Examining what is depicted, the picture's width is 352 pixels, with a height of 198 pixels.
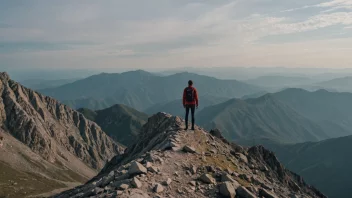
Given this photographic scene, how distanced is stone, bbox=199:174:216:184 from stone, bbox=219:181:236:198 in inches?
45.2

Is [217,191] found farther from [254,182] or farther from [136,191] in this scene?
[254,182]

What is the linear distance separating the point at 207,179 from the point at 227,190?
2.14 meters

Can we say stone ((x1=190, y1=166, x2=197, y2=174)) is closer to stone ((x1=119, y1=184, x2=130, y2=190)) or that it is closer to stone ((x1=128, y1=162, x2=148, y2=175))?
stone ((x1=128, y1=162, x2=148, y2=175))

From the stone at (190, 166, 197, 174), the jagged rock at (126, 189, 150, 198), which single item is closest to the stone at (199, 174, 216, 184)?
the stone at (190, 166, 197, 174)

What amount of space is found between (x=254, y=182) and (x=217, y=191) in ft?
36.9

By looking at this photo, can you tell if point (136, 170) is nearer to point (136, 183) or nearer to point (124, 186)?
point (136, 183)

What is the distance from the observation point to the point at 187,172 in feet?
82.8

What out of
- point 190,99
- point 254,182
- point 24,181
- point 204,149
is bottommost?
point 24,181

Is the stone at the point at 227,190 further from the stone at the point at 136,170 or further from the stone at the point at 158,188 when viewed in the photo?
the stone at the point at 136,170

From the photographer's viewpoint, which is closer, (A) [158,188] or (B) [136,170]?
(A) [158,188]

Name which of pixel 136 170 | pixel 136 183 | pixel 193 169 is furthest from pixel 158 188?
pixel 193 169

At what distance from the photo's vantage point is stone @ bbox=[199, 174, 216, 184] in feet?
77.3

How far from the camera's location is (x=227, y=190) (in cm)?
2195

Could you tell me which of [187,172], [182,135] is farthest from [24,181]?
[187,172]
